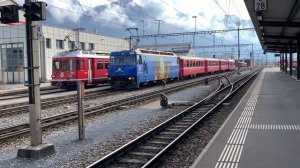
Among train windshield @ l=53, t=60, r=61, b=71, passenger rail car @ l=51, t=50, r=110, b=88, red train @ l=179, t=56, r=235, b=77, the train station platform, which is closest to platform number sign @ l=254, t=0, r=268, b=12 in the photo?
the train station platform

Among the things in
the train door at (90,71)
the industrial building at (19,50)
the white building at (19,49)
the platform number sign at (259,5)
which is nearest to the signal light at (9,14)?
the platform number sign at (259,5)

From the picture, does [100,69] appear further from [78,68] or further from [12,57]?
[12,57]

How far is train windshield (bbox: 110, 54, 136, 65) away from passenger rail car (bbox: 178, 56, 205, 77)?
1326cm

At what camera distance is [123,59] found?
98.2ft

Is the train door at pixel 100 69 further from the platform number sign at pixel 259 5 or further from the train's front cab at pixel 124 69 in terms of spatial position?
the platform number sign at pixel 259 5

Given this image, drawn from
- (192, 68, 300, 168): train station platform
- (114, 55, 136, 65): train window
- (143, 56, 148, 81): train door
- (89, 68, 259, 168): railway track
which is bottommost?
(89, 68, 259, 168): railway track

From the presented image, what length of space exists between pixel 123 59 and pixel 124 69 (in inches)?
34.5

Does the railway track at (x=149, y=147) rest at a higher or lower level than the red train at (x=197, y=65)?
lower

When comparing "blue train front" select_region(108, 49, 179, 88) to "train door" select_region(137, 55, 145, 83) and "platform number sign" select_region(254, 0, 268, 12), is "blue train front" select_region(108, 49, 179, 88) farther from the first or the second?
"platform number sign" select_region(254, 0, 268, 12)

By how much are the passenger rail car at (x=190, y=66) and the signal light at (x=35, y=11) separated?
1325 inches

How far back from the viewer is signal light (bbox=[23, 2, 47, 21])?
9.14m

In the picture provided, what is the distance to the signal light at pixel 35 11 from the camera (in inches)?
360

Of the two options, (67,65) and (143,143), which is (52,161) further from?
(67,65)

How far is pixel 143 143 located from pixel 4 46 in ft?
125
